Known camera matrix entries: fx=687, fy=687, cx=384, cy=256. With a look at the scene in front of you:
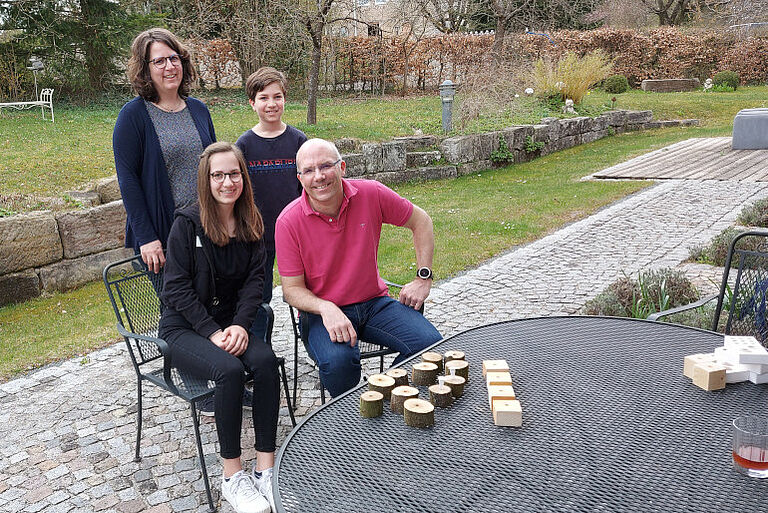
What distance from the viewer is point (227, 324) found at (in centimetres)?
307

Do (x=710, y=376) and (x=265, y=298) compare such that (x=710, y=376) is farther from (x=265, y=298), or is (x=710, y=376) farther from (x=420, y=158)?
(x=420, y=158)

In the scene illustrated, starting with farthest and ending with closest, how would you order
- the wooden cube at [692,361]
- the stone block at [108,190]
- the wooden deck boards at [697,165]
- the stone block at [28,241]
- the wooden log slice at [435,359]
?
the wooden deck boards at [697,165], the stone block at [108,190], the stone block at [28,241], the wooden log slice at [435,359], the wooden cube at [692,361]

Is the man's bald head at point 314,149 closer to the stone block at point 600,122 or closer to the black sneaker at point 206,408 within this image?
the black sneaker at point 206,408

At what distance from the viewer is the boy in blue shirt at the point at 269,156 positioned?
3.63 metres

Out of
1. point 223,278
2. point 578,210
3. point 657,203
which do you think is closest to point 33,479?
point 223,278

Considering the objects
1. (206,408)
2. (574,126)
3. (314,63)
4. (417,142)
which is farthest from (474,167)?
(206,408)

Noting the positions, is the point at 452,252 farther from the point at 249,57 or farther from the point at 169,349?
the point at 249,57

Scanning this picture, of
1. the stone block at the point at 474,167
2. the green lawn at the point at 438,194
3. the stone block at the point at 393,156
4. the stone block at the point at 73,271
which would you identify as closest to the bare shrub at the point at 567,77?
the green lawn at the point at 438,194

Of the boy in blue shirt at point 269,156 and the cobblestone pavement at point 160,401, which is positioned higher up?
the boy in blue shirt at point 269,156

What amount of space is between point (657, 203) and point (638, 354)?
6.03 metres

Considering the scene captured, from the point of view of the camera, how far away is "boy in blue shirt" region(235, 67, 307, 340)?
3635 millimetres

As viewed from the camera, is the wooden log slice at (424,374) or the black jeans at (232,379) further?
the black jeans at (232,379)

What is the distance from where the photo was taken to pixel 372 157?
360 inches

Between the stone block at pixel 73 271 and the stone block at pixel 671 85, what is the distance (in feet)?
58.2
